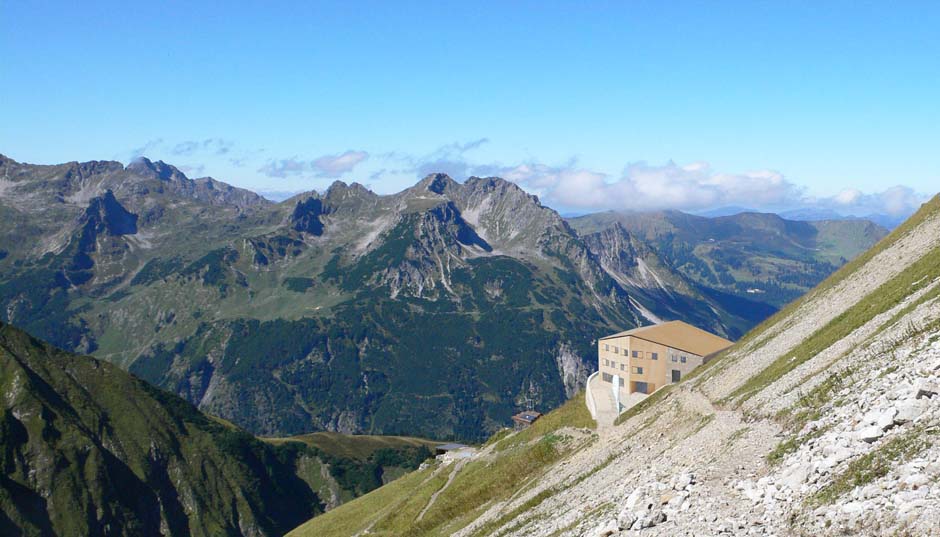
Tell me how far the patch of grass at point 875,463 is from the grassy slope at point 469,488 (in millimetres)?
45317

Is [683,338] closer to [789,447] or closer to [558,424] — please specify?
[558,424]

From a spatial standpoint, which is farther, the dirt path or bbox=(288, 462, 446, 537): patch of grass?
bbox=(288, 462, 446, 537): patch of grass

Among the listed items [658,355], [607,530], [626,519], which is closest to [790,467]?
[626,519]

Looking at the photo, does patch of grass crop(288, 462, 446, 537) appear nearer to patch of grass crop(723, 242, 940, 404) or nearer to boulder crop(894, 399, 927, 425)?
patch of grass crop(723, 242, 940, 404)

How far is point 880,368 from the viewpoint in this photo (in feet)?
127

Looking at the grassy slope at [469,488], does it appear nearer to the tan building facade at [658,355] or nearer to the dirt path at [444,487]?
the dirt path at [444,487]

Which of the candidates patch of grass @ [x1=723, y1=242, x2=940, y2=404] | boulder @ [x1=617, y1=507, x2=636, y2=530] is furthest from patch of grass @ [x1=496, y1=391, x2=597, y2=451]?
boulder @ [x1=617, y1=507, x2=636, y2=530]

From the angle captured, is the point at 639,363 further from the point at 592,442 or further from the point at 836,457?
the point at 836,457

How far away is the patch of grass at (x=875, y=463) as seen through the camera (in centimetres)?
2558

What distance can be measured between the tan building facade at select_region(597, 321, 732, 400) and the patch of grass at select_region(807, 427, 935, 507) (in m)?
70.7

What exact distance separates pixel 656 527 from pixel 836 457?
305 inches

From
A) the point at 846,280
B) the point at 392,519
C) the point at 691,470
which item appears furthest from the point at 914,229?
the point at 392,519

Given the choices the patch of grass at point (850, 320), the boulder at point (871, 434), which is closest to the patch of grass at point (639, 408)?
the patch of grass at point (850, 320)

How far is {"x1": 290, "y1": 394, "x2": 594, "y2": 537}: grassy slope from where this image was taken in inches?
2918
